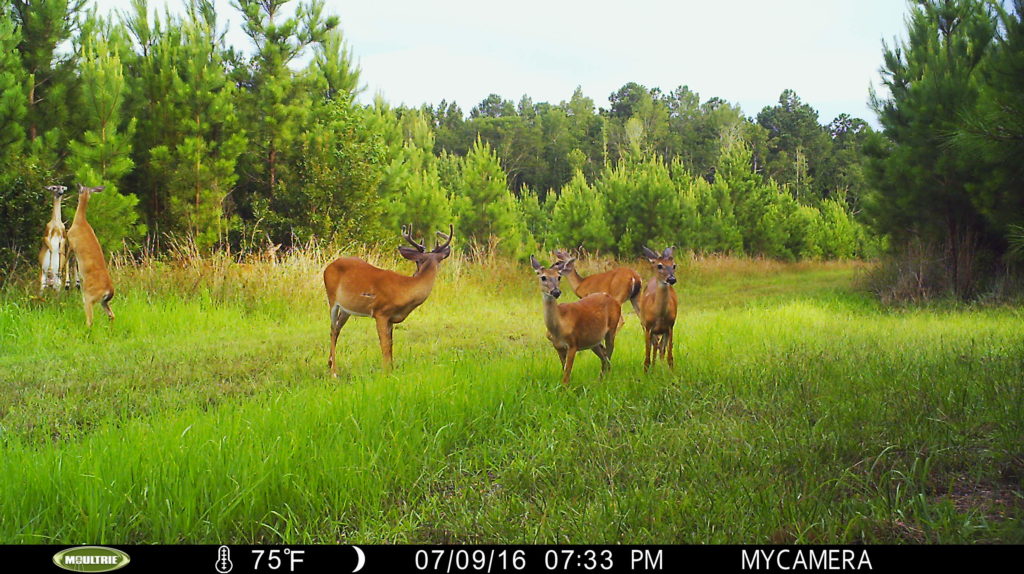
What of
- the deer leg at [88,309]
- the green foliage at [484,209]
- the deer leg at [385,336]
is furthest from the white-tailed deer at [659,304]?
the green foliage at [484,209]

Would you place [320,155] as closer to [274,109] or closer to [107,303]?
[274,109]

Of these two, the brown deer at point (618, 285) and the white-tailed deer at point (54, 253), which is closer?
the brown deer at point (618, 285)

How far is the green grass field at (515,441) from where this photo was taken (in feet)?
7.72

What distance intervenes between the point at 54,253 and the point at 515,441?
21.5 ft

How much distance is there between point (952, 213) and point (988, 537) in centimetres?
1066

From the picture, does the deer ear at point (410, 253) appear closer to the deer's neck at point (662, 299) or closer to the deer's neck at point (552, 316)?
the deer's neck at point (552, 316)

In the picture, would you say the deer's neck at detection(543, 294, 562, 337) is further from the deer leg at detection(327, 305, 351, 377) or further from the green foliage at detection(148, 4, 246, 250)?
the green foliage at detection(148, 4, 246, 250)

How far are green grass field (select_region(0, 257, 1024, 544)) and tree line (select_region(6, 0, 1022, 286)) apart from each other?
2.10m

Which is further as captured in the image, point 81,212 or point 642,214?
point 642,214

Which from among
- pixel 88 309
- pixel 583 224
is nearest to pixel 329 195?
pixel 88 309

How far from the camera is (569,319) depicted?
14.4 ft
